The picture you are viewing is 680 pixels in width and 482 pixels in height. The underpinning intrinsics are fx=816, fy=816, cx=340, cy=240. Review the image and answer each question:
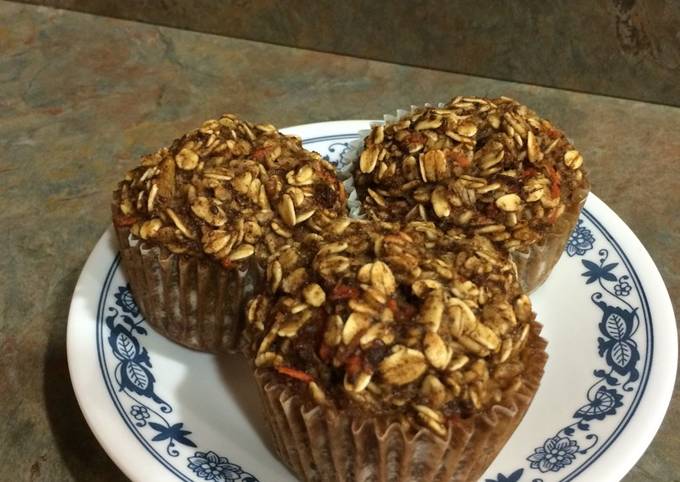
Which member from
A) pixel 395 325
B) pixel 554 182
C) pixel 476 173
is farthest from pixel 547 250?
pixel 395 325

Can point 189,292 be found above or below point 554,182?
below

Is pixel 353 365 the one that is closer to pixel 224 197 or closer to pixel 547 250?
pixel 224 197

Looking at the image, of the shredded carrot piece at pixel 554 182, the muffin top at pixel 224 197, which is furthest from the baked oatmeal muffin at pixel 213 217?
the shredded carrot piece at pixel 554 182

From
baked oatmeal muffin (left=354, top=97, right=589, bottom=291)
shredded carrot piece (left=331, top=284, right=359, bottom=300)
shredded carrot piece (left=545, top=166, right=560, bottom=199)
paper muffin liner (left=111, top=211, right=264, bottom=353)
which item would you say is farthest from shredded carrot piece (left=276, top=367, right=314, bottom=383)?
shredded carrot piece (left=545, top=166, right=560, bottom=199)

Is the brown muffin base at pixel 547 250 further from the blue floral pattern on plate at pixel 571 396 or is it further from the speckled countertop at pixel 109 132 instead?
the speckled countertop at pixel 109 132

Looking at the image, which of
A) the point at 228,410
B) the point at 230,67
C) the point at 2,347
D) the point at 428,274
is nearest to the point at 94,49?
the point at 230,67

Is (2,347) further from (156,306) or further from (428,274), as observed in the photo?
(428,274)
